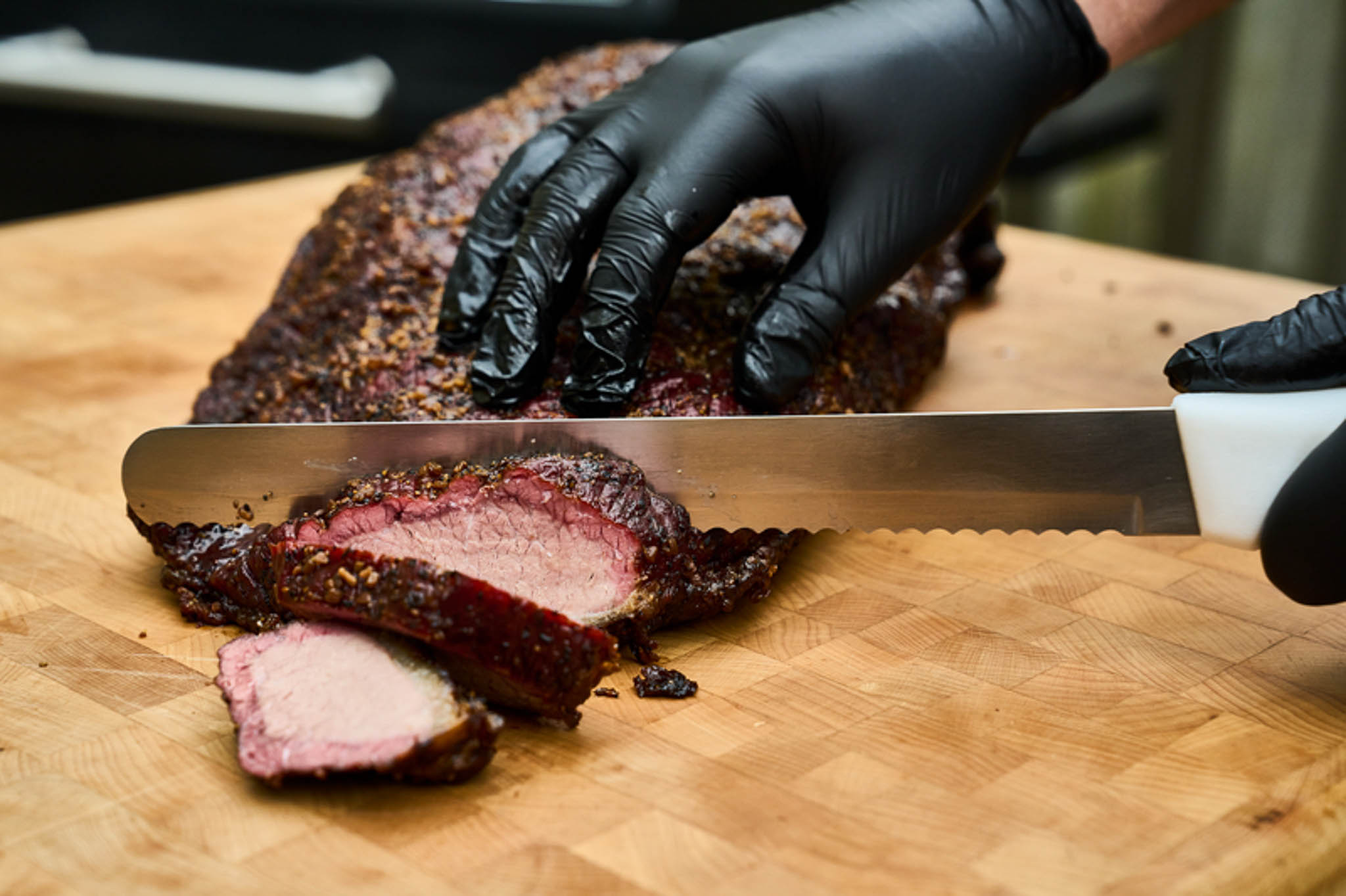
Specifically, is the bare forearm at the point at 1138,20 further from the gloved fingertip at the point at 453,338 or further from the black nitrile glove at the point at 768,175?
the gloved fingertip at the point at 453,338

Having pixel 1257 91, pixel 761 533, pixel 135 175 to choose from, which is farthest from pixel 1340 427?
pixel 135 175

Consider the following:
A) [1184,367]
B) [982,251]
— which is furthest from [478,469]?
[982,251]

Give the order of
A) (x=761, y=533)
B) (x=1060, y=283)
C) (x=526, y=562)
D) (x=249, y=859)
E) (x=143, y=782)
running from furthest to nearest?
(x=1060, y=283), (x=761, y=533), (x=526, y=562), (x=143, y=782), (x=249, y=859)

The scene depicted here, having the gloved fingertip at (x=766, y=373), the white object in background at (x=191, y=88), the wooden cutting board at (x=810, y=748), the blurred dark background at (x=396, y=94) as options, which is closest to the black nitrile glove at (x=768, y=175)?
the gloved fingertip at (x=766, y=373)

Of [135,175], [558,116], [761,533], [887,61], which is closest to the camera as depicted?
[761,533]

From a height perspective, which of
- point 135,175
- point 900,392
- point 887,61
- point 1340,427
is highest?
point 887,61

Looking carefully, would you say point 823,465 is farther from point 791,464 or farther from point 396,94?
point 396,94

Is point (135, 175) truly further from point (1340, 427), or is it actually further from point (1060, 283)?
point (1340, 427)
